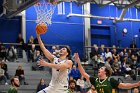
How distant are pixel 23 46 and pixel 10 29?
3144 mm

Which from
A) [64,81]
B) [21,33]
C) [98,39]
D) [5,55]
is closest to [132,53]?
[98,39]

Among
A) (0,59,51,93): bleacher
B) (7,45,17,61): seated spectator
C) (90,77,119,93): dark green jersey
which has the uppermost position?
(90,77,119,93): dark green jersey

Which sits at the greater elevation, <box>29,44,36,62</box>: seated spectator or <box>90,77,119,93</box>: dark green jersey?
<box>90,77,119,93</box>: dark green jersey

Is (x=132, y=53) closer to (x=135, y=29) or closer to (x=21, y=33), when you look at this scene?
(x=135, y=29)

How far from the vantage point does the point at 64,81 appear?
27.5 ft

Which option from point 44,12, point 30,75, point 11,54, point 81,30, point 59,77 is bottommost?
point 30,75

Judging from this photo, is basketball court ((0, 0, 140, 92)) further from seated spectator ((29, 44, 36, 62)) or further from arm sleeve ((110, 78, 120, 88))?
arm sleeve ((110, 78, 120, 88))

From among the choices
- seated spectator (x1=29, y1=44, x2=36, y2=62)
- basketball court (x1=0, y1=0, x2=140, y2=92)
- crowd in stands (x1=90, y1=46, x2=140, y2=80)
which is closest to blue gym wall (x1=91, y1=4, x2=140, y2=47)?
basketball court (x1=0, y1=0, x2=140, y2=92)

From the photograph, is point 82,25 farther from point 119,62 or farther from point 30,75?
point 30,75

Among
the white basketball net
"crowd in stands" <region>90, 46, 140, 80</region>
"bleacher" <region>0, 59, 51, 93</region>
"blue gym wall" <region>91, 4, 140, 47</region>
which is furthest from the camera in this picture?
"blue gym wall" <region>91, 4, 140, 47</region>

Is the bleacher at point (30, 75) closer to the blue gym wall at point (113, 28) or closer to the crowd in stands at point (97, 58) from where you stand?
the crowd in stands at point (97, 58)

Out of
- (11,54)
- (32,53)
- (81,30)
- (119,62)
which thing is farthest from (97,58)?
(11,54)

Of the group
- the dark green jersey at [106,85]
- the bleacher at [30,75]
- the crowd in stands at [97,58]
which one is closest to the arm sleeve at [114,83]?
the dark green jersey at [106,85]

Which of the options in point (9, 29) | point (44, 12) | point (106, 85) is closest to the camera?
point (106, 85)
